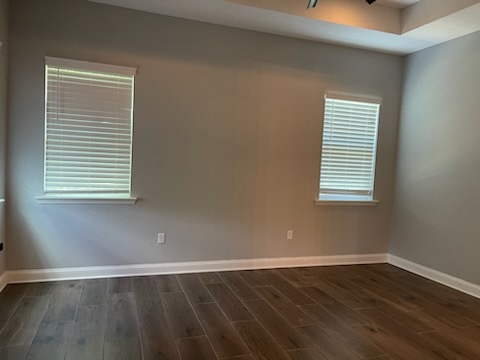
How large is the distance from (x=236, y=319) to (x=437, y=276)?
2661mm

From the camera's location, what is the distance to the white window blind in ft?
10.9

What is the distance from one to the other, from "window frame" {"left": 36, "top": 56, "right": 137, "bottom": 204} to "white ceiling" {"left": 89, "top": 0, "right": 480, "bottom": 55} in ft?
2.09

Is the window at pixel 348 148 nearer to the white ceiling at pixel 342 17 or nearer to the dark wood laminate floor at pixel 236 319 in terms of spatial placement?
the white ceiling at pixel 342 17

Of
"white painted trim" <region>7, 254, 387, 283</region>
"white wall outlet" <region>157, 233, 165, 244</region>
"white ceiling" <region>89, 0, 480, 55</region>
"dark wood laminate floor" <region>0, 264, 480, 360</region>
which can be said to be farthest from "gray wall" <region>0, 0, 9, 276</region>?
"white wall outlet" <region>157, 233, 165, 244</region>

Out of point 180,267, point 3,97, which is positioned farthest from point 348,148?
point 3,97

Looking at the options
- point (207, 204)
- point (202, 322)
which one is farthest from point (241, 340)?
point (207, 204)

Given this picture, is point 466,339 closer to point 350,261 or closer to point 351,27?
point 350,261

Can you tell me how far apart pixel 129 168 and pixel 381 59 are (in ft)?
11.5

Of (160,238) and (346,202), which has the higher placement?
(346,202)

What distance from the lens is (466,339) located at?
2.66 m

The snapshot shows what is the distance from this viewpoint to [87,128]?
3.44 m

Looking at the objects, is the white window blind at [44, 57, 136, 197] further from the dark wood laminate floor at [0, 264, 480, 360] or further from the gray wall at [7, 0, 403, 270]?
the dark wood laminate floor at [0, 264, 480, 360]

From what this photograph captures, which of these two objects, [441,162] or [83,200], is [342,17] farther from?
[83,200]

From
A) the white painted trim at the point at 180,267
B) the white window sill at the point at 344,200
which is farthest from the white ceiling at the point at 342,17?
the white painted trim at the point at 180,267
